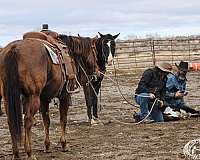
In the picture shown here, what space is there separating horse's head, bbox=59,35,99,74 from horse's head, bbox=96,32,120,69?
0.98 metres

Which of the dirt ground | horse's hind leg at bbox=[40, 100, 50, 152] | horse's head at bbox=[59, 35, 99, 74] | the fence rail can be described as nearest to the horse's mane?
horse's head at bbox=[59, 35, 99, 74]

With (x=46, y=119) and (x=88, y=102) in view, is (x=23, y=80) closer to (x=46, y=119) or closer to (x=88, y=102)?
(x=46, y=119)

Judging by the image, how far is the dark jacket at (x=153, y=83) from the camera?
10219 mm

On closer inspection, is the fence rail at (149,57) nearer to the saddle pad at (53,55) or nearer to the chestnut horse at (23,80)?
the saddle pad at (53,55)

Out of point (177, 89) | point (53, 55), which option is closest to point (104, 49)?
point (177, 89)

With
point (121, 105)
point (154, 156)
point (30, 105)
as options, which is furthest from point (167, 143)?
point (121, 105)

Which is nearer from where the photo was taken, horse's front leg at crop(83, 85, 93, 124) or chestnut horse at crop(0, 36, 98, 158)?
chestnut horse at crop(0, 36, 98, 158)

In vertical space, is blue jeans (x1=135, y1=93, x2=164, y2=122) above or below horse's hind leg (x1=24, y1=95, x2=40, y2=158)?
below

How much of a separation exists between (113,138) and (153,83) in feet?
7.15

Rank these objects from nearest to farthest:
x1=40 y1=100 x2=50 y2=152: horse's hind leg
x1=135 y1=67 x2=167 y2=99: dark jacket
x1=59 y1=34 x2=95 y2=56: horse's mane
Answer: x1=40 y1=100 x2=50 y2=152: horse's hind leg, x1=59 y1=34 x2=95 y2=56: horse's mane, x1=135 y1=67 x2=167 y2=99: dark jacket

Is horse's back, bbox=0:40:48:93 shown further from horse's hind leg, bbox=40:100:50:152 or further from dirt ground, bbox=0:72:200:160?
dirt ground, bbox=0:72:200:160

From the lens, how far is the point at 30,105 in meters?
6.60

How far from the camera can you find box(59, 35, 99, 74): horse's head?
28.5ft

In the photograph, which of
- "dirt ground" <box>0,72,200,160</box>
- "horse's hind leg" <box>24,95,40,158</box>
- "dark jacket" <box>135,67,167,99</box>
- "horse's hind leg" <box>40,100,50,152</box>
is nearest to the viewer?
"horse's hind leg" <box>24,95,40,158</box>
